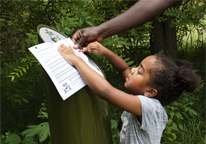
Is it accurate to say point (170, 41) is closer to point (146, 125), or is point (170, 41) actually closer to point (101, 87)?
point (146, 125)

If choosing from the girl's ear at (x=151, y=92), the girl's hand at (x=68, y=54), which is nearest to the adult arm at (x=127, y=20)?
the girl's hand at (x=68, y=54)

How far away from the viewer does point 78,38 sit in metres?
1.49

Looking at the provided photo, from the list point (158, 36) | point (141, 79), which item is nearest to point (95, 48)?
point (141, 79)

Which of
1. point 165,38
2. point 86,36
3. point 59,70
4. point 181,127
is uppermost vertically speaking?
point 86,36

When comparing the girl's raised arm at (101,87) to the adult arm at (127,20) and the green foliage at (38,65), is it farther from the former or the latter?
the green foliage at (38,65)

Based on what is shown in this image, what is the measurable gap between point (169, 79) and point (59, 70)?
71cm

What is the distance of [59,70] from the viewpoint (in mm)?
1035

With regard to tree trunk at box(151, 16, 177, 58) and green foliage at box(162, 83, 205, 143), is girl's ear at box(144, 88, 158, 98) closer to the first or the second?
Result: green foliage at box(162, 83, 205, 143)

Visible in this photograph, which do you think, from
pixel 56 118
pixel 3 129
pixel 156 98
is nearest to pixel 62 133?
pixel 56 118

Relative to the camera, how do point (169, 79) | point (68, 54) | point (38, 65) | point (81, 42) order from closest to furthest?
point (68, 54) → point (169, 79) → point (81, 42) → point (38, 65)

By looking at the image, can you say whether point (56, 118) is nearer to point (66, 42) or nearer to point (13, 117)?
point (66, 42)

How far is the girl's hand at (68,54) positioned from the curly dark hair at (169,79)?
52 cm

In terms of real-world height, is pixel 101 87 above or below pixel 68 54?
below

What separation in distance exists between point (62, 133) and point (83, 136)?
12 cm
